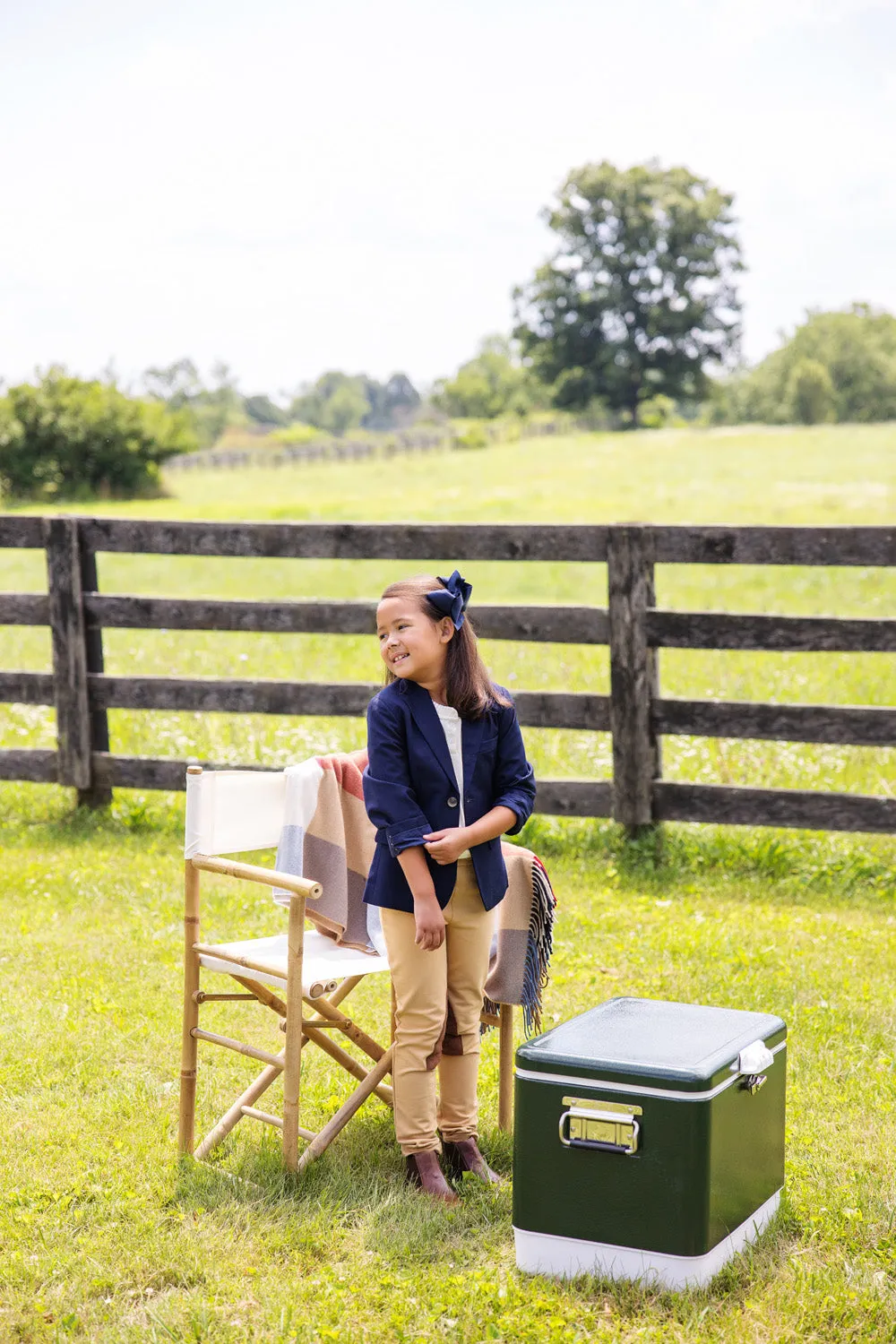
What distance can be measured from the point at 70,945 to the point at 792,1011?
2.75 metres

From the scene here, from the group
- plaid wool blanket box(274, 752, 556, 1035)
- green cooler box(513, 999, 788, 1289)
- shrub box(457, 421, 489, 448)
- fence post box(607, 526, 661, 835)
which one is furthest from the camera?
shrub box(457, 421, 489, 448)

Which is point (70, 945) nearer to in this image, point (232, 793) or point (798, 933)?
point (232, 793)

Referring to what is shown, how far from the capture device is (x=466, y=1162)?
11.9 ft

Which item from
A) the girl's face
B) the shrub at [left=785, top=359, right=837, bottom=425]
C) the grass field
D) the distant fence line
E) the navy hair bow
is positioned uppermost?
the shrub at [left=785, top=359, right=837, bottom=425]

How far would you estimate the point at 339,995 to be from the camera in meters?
4.05

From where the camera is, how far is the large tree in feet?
253

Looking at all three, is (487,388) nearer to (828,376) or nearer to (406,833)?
(828,376)

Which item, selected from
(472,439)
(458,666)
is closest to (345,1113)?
(458,666)

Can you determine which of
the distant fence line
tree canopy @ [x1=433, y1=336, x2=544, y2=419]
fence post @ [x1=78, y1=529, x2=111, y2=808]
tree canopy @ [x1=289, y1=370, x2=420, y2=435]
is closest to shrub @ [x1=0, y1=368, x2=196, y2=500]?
the distant fence line

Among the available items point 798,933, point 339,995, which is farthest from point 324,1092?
point 798,933

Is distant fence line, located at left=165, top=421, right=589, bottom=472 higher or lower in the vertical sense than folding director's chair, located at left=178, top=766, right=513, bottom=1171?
higher

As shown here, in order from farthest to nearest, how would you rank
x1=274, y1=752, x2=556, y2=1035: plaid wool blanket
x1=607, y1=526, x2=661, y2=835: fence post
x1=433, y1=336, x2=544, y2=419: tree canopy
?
x1=433, y1=336, x2=544, y2=419: tree canopy → x1=607, y1=526, x2=661, y2=835: fence post → x1=274, y1=752, x2=556, y2=1035: plaid wool blanket

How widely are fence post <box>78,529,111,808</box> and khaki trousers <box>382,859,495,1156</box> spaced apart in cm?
407

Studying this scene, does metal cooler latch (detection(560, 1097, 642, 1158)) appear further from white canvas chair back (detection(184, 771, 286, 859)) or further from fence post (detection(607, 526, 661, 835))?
fence post (detection(607, 526, 661, 835))
